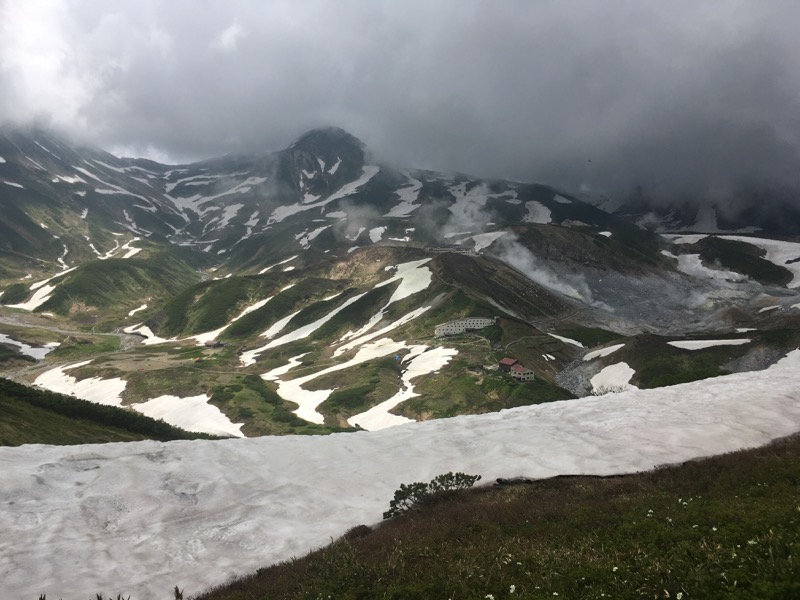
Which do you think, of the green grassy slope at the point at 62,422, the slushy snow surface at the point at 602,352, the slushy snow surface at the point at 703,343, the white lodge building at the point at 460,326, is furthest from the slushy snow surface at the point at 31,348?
the slushy snow surface at the point at 703,343

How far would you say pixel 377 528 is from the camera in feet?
57.6

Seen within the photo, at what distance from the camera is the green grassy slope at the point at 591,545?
8.55 meters

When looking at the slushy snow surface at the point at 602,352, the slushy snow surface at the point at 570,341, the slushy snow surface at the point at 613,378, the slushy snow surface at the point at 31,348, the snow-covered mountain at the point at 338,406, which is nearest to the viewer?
the snow-covered mountain at the point at 338,406

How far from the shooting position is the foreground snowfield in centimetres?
1498

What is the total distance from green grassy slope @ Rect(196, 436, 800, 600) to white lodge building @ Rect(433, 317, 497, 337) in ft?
348

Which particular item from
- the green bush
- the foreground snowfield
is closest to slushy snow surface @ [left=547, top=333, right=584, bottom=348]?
the foreground snowfield

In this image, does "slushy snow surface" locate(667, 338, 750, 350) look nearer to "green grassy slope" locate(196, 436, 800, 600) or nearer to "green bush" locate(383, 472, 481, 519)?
"green grassy slope" locate(196, 436, 800, 600)

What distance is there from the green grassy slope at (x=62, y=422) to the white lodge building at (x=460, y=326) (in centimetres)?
8689

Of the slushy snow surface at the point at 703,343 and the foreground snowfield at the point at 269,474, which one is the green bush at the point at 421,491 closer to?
the foreground snowfield at the point at 269,474

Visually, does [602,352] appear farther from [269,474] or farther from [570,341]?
[269,474]

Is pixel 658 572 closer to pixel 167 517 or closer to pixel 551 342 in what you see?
pixel 167 517

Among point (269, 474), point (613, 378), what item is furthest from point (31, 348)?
point (613, 378)

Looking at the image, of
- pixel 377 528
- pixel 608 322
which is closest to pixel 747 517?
pixel 377 528

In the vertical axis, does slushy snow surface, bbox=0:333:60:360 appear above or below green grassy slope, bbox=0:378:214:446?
above
